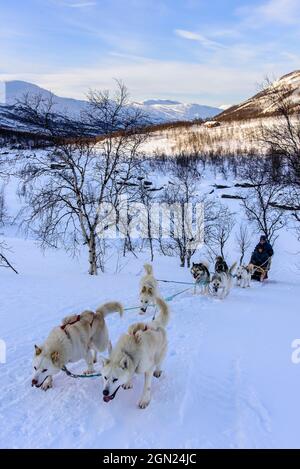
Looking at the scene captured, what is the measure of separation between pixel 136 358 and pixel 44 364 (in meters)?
0.97

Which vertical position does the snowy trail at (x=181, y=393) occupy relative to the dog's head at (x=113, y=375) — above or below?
below

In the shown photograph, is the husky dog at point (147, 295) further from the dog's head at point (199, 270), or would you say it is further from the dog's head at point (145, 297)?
the dog's head at point (199, 270)

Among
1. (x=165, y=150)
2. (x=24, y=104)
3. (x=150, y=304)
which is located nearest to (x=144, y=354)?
(x=150, y=304)

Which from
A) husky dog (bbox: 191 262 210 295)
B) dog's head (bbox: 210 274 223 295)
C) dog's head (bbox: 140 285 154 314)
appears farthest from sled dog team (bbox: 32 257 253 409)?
husky dog (bbox: 191 262 210 295)

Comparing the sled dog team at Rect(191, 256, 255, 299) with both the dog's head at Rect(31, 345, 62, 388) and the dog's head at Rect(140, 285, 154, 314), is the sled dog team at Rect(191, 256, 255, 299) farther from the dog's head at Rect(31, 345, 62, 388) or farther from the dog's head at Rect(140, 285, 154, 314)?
the dog's head at Rect(31, 345, 62, 388)

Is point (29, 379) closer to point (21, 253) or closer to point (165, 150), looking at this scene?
point (21, 253)

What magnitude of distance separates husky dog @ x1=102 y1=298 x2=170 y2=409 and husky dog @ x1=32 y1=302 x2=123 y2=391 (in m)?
0.65

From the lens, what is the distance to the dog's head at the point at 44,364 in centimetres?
432

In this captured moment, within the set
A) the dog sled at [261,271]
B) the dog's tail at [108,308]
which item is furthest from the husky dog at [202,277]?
the dog's tail at [108,308]

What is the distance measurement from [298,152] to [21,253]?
1345 centimetres

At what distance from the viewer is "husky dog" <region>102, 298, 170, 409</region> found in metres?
4.04

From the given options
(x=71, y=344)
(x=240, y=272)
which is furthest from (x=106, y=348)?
(x=240, y=272)

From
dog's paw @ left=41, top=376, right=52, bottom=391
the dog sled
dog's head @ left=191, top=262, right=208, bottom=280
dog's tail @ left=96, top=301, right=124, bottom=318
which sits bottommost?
the dog sled
